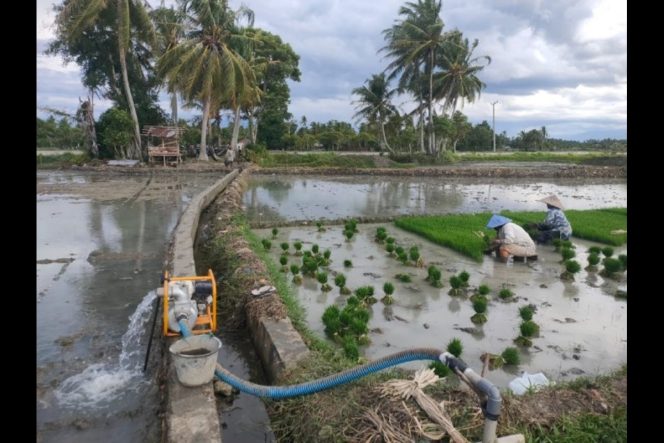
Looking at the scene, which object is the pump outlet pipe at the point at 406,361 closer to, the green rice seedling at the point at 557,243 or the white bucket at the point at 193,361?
the white bucket at the point at 193,361

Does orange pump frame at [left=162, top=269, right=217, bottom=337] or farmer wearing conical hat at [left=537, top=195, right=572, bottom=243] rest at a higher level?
farmer wearing conical hat at [left=537, top=195, right=572, bottom=243]

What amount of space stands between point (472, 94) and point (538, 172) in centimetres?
1246

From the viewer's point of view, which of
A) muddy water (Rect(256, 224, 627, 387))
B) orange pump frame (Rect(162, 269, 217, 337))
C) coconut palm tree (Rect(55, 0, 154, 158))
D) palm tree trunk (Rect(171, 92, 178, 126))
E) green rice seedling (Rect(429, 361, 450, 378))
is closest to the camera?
green rice seedling (Rect(429, 361, 450, 378))

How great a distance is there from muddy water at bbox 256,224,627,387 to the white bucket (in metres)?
1.72

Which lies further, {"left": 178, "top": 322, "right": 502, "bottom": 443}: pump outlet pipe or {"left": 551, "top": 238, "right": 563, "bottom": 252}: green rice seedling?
{"left": 551, "top": 238, "right": 563, "bottom": 252}: green rice seedling

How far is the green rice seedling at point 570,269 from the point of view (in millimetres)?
6801

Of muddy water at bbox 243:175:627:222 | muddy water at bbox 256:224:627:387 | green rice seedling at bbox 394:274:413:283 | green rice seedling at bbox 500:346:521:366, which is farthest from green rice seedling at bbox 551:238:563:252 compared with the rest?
green rice seedling at bbox 500:346:521:366

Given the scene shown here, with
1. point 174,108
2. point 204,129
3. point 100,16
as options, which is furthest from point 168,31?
point 204,129

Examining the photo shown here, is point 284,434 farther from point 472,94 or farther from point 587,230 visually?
point 472,94

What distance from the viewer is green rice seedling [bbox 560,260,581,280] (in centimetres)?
680

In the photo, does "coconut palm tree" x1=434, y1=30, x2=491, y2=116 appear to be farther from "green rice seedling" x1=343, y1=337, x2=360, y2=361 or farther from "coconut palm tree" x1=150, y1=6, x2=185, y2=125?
"green rice seedling" x1=343, y1=337, x2=360, y2=361

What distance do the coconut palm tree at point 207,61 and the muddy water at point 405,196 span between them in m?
5.50

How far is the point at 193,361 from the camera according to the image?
304 cm

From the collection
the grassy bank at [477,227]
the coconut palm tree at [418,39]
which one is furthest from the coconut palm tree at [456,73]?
the grassy bank at [477,227]
